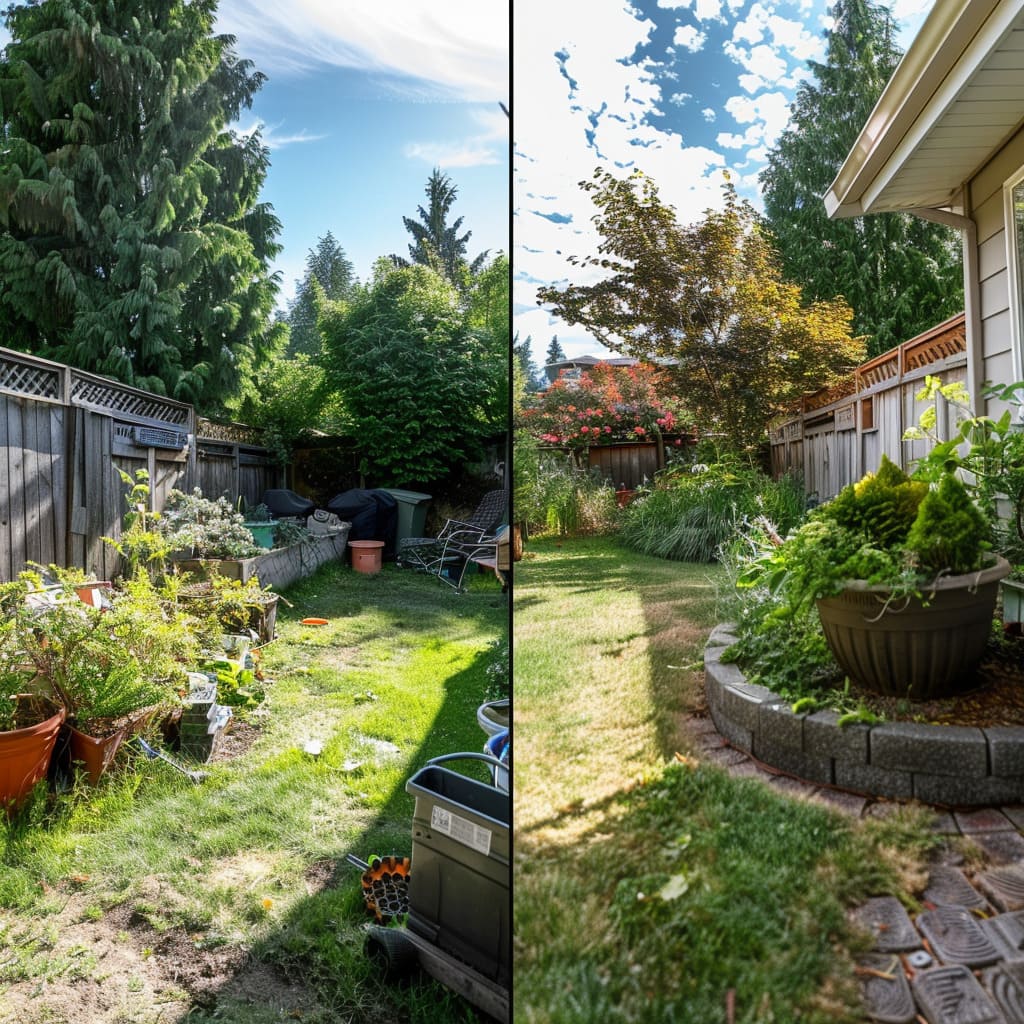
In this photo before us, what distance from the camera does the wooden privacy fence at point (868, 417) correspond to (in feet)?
1.94

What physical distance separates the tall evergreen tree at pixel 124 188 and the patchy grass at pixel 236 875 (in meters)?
3.72

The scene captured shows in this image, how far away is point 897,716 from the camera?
502 millimetres

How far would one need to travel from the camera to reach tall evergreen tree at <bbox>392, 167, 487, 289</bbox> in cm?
677

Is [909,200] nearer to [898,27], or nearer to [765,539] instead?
[898,27]

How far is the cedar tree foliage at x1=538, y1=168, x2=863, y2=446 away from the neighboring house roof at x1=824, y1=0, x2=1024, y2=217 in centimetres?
9

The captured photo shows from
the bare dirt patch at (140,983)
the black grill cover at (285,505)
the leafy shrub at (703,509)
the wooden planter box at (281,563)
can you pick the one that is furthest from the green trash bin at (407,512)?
the leafy shrub at (703,509)

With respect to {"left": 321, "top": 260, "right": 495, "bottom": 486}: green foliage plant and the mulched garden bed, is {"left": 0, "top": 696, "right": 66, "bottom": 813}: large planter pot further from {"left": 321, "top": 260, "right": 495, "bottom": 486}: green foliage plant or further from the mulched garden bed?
{"left": 321, "top": 260, "right": 495, "bottom": 486}: green foliage plant

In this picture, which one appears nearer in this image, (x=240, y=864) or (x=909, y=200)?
(x=909, y=200)

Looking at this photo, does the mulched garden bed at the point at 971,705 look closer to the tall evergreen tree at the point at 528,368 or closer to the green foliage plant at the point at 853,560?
the green foliage plant at the point at 853,560

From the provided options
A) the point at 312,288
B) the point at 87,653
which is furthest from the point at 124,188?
the point at 87,653

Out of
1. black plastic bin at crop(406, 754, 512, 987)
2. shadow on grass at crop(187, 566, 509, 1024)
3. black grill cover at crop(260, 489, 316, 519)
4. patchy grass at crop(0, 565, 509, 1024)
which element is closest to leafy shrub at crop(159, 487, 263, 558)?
shadow on grass at crop(187, 566, 509, 1024)

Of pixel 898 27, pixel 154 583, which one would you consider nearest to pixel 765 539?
pixel 898 27

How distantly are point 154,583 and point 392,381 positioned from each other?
3.49m

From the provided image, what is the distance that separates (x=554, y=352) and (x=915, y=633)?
35cm
